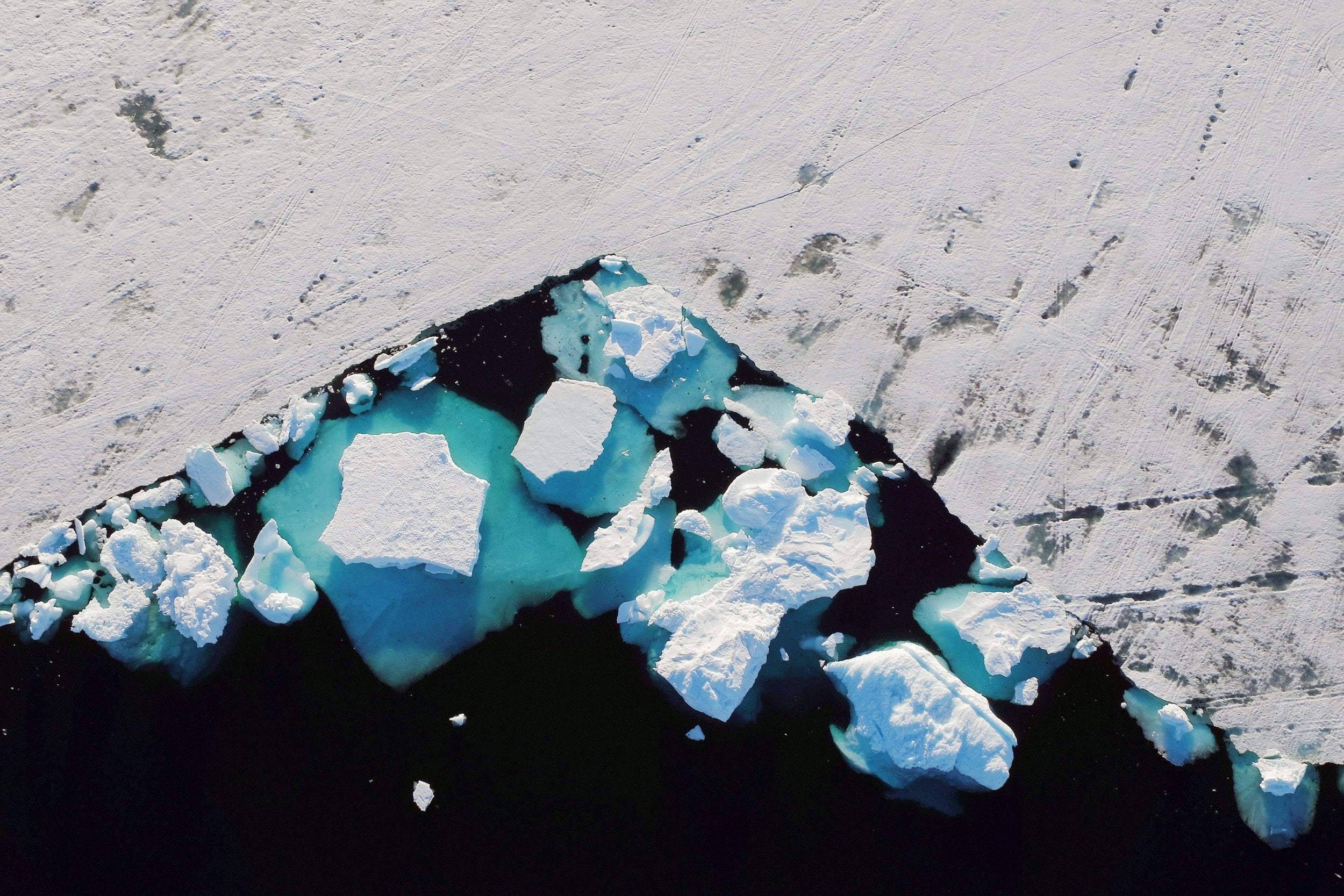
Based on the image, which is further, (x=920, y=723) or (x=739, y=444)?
(x=739, y=444)

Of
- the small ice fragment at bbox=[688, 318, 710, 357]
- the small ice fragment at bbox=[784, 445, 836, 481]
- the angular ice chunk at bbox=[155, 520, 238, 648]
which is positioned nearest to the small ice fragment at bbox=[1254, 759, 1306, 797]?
the small ice fragment at bbox=[784, 445, 836, 481]

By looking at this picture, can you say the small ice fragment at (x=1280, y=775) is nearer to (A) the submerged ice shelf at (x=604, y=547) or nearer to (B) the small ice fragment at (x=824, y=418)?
(A) the submerged ice shelf at (x=604, y=547)

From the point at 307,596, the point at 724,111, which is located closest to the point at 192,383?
the point at 307,596

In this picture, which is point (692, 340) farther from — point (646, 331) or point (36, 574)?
point (36, 574)

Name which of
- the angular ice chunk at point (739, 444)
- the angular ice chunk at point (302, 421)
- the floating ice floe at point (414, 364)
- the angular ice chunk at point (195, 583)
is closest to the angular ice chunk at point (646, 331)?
the angular ice chunk at point (739, 444)

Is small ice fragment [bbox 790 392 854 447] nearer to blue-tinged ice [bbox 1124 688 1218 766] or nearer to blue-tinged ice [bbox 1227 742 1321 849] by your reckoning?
blue-tinged ice [bbox 1124 688 1218 766]

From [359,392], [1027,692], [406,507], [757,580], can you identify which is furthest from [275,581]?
[1027,692]
